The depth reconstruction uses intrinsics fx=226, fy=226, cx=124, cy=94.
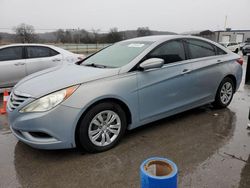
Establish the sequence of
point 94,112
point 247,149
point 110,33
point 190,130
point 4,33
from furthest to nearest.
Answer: point 110,33 → point 4,33 → point 190,130 → point 247,149 → point 94,112

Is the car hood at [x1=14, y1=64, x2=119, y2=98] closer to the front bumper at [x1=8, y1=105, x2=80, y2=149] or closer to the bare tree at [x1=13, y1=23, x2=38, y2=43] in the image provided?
the front bumper at [x1=8, y1=105, x2=80, y2=149]

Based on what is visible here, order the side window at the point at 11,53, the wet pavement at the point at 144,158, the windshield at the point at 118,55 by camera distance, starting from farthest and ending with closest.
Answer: the side window at the point at 11,53 < the windshield at the point at 118,55 < the wet pavement at the point at 144,158

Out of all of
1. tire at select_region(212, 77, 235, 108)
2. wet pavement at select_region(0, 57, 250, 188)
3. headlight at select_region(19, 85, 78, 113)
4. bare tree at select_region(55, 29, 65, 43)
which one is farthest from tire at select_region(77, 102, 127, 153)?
bare tree at select_region(55, 29, 65, 43)

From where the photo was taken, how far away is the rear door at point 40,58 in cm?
623

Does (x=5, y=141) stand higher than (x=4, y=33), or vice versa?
(x=4, y=33)

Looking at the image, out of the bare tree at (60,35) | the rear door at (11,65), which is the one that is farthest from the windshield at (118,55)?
the bare tree at (60,35)

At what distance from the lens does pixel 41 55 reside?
6516 mm

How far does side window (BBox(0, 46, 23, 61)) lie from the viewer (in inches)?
237

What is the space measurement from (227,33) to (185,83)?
177 ft

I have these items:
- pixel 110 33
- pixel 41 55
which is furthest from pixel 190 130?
pixel 110 33

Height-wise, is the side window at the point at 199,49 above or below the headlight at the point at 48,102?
above

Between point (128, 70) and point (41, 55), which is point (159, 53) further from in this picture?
point (41, 55)

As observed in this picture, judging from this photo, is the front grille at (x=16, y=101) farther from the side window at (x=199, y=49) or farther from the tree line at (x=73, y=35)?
the tree line at (x=73, y=35)

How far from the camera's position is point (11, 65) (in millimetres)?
5969
